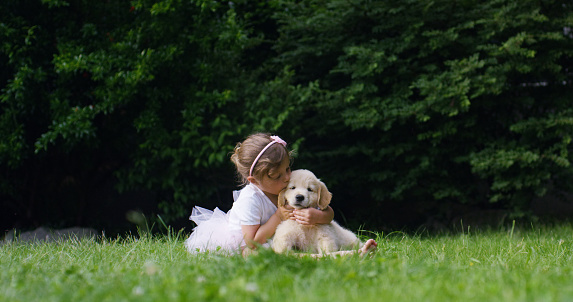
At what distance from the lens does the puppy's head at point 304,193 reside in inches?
142

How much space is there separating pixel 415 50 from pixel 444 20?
0.58 meters

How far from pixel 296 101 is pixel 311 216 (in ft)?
12.5

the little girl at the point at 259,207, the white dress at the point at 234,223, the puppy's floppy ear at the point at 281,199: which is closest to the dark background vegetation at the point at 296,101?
the white dress at the point at 234,223

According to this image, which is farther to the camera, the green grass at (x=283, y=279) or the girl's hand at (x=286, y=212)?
the girl's hand at (x=286, y=212)

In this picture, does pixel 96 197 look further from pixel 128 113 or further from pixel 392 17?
pixel 392 17

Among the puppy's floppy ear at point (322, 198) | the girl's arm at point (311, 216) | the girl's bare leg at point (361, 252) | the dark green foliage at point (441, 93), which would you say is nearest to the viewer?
the girl's bare leg at point (361, 252)

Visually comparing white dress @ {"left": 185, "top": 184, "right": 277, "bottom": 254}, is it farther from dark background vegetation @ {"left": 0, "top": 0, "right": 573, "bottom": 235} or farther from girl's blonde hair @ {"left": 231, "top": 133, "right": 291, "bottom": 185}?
dark background vegetation @ {"left": 0, "top": 0, "right": 573, "bottom": 235}

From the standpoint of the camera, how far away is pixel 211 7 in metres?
6.67

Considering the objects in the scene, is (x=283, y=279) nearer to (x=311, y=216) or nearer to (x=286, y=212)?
(x=311, y=216)

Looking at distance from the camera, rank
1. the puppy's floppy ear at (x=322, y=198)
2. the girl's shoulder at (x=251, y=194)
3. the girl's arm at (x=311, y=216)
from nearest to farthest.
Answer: the girl's arm at (x=311, y=216)
the puppy's floppy ear at (x=322, y=198)
the girl's shoulder at (x=251, y=194)

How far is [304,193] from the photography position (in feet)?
11.8

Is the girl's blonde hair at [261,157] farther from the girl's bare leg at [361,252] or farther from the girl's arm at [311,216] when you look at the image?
the girl's bare leg at [361,252]

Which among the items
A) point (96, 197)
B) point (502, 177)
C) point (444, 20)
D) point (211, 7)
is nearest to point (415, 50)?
point (444, 20)

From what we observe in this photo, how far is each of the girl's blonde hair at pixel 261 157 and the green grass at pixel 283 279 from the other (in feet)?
2.44
